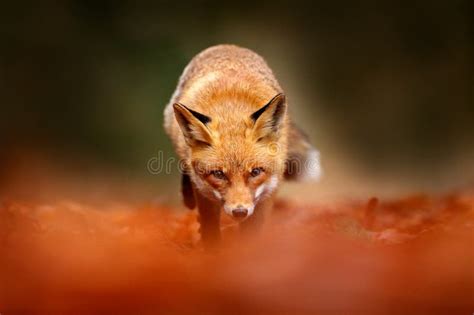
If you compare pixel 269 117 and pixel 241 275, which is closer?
pixel 241 275

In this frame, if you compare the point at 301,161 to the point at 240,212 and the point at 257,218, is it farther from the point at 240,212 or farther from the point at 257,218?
the point at 240,212

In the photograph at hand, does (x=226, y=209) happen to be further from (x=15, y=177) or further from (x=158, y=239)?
(x=15, y=177)

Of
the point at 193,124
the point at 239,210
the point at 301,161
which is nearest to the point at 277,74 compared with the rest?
the point at 301,161

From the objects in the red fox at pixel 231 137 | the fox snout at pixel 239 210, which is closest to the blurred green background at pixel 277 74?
the red fox at pixel 231 137

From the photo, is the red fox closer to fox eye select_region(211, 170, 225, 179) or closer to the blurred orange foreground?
fox eye select_region(211, 170, 225, 179)

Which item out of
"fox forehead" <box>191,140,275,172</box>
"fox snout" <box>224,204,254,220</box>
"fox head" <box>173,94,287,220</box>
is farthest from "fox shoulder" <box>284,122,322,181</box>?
"fox snout" <box>224,204,254,220</box>

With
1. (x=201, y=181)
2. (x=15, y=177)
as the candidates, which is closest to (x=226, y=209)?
(x=201, y=181)
